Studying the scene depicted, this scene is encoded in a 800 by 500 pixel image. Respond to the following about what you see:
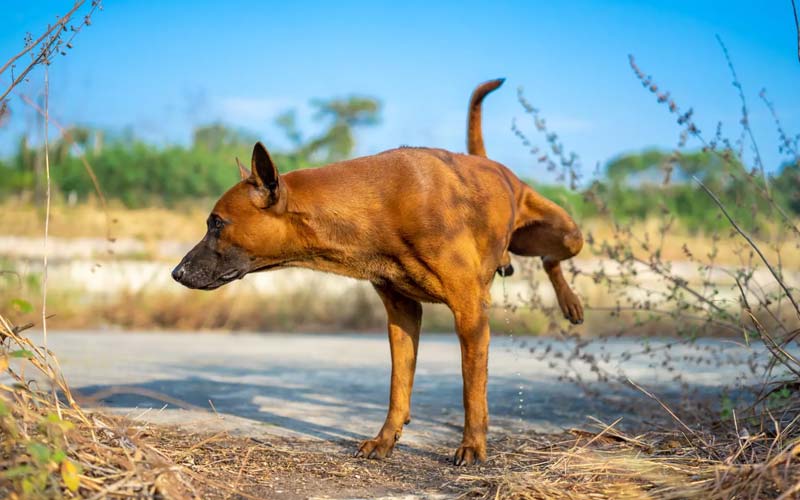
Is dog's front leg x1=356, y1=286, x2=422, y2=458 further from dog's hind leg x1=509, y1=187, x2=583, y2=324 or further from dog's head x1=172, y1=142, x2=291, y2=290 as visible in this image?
dog's hind leg x1=509, y1=187, x2=583, y2=324

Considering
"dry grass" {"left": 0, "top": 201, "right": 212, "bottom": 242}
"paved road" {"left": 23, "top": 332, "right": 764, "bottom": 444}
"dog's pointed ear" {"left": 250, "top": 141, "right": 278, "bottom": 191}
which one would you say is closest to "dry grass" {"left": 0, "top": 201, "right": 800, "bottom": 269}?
"dry grass" {"left": 0, "top": 201, "right": 212, "bottom": 242}

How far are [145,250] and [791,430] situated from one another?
15.6 meters

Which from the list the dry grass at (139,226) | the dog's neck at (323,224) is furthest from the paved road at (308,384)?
the dry grass at (139,226)

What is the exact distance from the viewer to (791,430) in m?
4.11

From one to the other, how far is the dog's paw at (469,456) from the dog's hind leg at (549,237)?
5.42 ft

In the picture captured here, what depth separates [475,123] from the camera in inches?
253

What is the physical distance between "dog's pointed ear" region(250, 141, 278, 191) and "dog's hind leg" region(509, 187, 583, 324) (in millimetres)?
1849

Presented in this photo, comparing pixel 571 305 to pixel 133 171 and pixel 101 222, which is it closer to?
pixel 101 222

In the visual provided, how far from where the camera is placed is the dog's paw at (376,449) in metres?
4.95

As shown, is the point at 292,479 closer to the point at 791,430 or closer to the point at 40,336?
the point at 791,430

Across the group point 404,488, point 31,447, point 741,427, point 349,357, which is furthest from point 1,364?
point 349,357

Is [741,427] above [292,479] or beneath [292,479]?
above

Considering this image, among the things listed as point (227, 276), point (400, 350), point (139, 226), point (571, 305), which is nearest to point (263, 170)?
point (227, 276)

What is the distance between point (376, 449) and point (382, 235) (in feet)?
4.01
